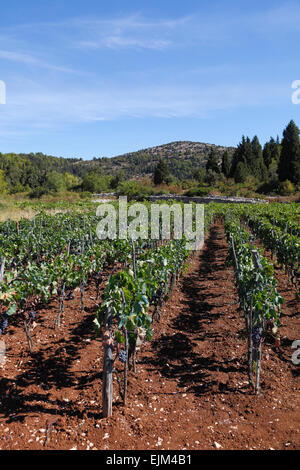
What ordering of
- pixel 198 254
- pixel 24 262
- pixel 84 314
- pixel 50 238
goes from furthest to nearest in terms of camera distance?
pixel 198 254 < pixel 50 238 < pixel 24 262 < pixel 84 314

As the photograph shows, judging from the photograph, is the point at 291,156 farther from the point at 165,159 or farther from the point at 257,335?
the point at 165,159

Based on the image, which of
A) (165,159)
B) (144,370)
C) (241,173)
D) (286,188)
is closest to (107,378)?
(144,370)

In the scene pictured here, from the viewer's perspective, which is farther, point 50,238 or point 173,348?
point 50,238

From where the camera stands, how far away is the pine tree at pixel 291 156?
38656 mm

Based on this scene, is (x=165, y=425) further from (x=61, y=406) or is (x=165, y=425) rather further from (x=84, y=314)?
(x=84, y=314)

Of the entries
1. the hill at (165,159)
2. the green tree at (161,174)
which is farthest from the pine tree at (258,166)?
the hill at (165,159)

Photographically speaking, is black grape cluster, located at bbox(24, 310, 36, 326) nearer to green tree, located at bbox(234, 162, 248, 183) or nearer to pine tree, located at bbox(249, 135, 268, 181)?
green tree, located at bbox(234, 162, 248, 183)

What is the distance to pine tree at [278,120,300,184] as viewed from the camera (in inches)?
1522

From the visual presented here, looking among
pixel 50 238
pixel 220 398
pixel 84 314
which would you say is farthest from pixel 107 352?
pixel 50 238

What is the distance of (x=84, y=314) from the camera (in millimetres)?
6055

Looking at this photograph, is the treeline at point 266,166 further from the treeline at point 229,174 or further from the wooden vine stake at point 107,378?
the wooden vine stake at point 107,378

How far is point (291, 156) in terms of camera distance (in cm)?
3922
